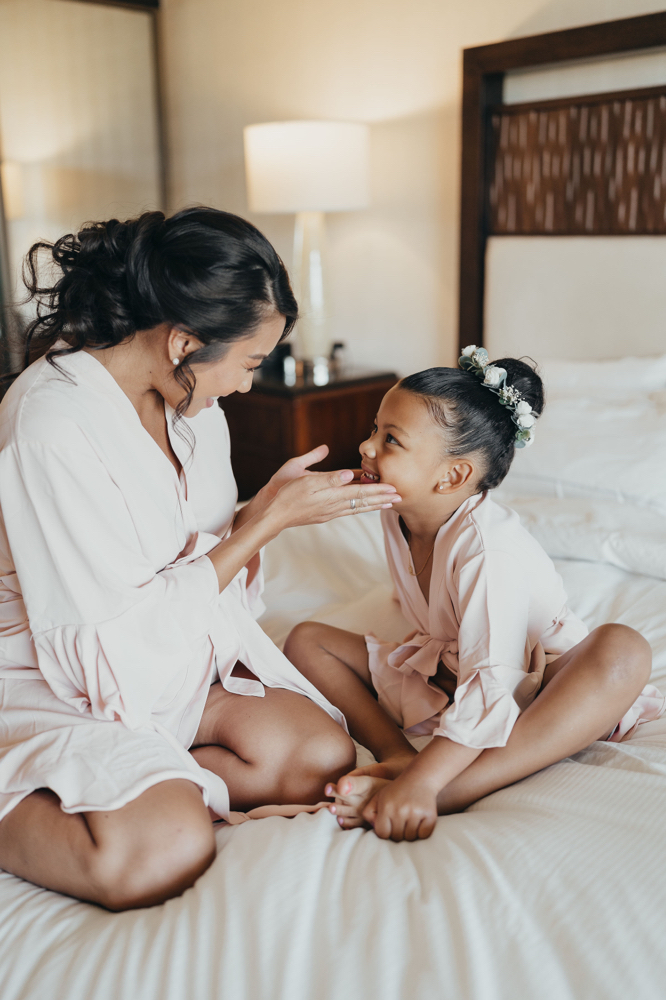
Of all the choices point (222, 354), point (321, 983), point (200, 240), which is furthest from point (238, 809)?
point (200, 240)

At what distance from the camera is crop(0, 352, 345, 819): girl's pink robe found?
1050 mm

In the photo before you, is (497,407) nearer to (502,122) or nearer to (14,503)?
(14,503)

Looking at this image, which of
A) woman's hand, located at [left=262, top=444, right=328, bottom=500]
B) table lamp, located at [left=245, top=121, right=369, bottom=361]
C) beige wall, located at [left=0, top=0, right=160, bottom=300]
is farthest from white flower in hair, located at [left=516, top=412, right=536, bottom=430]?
beige wall, located at [left=0, top=0, right=160, bottom=300]

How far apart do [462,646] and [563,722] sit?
18cm

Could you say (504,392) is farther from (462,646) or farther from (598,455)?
(598,455)

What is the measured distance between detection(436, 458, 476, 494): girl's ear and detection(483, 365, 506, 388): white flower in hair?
0.43 ft

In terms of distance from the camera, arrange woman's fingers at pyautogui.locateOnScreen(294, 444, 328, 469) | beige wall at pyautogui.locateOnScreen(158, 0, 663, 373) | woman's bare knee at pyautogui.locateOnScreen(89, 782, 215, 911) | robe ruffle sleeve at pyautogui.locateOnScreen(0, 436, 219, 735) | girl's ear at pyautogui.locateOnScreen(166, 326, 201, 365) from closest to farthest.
A: 1. woman's bare knee at pyautogui.locateOnScreen(89, 782, 215, 911)
2. robe ruffle sleeve at pyautogui.locateOnScreen(0, 436, 219, 735)
3. girl's ear at pyautogui.locateOnScreen(166, 326, 201, 365)
4. woman's fingers at pyautogui.locateOnScreen(294, 444, 328, 469)
5. beige wall at pyautogui.locateOnScreen(158, 0, 663, 373)

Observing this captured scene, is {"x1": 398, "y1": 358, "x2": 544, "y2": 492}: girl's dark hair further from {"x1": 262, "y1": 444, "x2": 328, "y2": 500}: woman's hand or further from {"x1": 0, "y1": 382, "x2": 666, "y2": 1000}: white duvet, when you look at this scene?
{"x1": 0, "y1": 382, "x2": 666, "y2": 1000}: white duvet

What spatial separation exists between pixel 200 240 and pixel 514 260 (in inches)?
→ 70.0

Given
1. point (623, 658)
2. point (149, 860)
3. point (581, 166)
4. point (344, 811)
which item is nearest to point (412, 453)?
point (623, 658)

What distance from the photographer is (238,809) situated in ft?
4.12

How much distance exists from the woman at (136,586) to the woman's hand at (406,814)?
0.64 ft

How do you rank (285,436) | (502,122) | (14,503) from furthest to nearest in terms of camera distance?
1. (285,436)
2. (502,122)
3. (14,503)

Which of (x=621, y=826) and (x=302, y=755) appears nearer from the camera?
(x=621, y=826)
